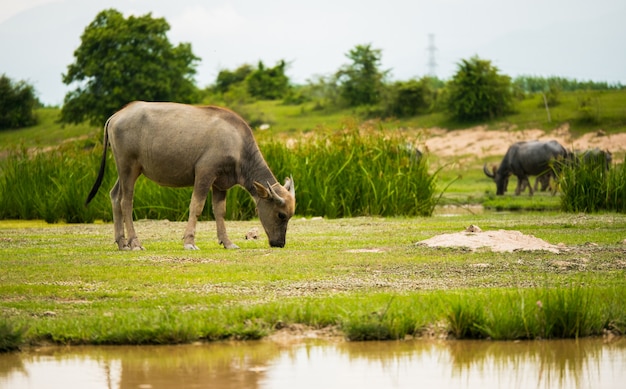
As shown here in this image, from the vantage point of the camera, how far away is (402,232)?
1661 centimetres

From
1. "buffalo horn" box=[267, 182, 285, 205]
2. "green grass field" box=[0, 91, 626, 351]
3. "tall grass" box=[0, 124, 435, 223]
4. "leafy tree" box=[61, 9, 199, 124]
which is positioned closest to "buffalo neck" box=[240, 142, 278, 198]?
"buffalo horn" box=[267, 182, 285, 205]

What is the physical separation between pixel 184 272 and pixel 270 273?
0.99m

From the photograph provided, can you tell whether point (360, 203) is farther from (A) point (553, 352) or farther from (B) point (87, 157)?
(A) point (553, 352)

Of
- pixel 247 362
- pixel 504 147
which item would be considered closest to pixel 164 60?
pixel 504 147

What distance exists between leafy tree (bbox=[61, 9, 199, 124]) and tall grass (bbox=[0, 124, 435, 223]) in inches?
1367

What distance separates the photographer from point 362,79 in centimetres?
5872

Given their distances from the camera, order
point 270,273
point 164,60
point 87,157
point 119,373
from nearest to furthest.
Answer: point 119,373 < point 270,273 < point 87,157 < point 164,60

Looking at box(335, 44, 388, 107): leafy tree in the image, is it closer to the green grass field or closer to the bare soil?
the bare soil

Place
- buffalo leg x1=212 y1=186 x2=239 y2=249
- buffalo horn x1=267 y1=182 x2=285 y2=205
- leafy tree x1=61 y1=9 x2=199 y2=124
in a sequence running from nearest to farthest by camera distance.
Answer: buffalo horn x1=267 y1=182 x2=285 y2=205, buffalo leg x1=212 y1=186 x2=239 y2=249, leafy tree x1=61 y1=9 x2=199 y2=124

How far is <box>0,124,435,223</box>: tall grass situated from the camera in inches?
Result: 840

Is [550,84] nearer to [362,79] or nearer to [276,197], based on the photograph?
[362,79]

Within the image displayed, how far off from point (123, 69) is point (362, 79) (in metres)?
14.0

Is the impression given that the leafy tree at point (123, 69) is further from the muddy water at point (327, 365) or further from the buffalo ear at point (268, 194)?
the muddy water at point (327, 365)

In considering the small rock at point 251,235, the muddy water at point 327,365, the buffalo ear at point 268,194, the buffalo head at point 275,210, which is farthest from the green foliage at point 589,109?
the muddy water at point 327,365
